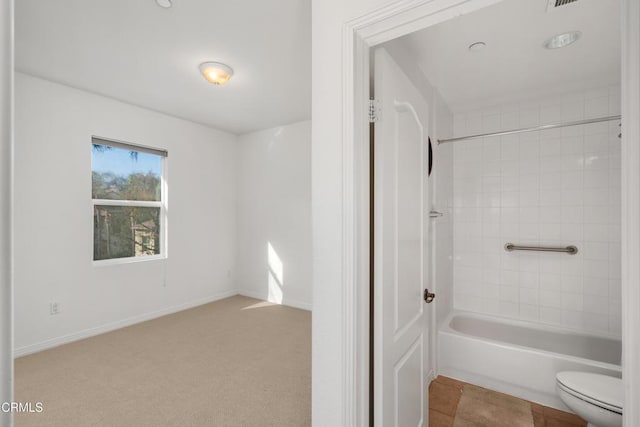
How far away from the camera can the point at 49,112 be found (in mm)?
2885

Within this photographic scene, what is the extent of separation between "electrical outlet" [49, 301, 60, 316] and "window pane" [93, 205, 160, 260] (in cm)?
54

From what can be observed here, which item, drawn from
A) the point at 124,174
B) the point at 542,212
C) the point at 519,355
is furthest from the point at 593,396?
the point at 124,174

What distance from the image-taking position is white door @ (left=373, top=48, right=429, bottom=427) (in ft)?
4.18

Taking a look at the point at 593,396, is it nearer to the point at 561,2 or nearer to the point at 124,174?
the point at 561,2

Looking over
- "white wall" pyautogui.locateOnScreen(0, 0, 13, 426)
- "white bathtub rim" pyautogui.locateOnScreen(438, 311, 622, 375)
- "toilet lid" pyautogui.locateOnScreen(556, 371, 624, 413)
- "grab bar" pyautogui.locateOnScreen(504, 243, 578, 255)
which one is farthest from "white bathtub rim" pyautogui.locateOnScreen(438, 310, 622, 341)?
"white wall" pyautogui.locateOnScreen(0, 0, 13, 426)

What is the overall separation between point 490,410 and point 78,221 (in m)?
3.95

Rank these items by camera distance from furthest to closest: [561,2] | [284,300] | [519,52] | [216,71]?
1. [284,300]
2. [216,71]
3. [519,52]
4. [561,2]

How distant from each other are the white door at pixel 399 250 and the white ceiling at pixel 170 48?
97 centimetres

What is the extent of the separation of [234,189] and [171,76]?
2.20 meters

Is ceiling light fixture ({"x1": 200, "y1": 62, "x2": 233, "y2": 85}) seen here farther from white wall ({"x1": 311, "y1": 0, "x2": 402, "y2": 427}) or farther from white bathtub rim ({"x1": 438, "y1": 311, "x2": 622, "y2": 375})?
white bathtub rim ({"x1": 438, "y1": 311, "x2": 622, "y2": 375})

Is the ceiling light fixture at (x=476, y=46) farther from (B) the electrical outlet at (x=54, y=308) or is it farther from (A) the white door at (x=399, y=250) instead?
(B) the electrical outlet at (x=54, y=308)

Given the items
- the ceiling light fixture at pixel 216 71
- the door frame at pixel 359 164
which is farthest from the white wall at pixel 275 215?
the door frame at pixel 359 164

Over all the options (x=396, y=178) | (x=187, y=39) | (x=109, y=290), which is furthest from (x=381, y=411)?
(x=109, y=290)

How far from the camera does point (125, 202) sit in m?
3.54
